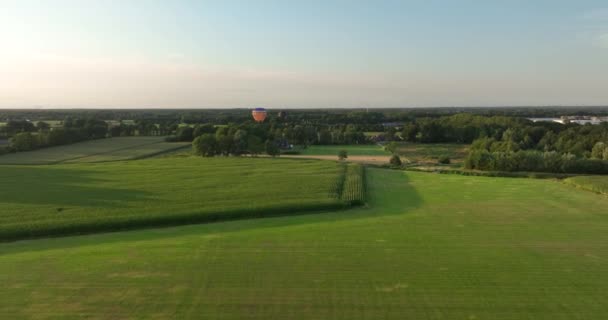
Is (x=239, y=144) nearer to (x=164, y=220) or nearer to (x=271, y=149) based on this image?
(x=271, y=149)

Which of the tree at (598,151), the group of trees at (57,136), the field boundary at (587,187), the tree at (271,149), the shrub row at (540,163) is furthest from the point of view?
the group of trees at (57,136)

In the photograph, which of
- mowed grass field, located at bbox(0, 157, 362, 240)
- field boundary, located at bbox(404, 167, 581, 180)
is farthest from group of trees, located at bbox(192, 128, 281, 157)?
field boundary, located at bbox(404, 167, 581, 180)

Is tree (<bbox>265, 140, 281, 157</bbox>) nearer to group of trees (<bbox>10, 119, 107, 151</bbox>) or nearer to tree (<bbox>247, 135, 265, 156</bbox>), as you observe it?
tree (<bbox>247, 135, 265, 156</bbox>)

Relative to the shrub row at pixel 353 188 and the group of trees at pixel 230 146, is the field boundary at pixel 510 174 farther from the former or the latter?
the group of trees at pixel 230 146

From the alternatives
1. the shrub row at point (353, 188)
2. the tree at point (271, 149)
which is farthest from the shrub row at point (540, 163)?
the tree at point (271, 149)

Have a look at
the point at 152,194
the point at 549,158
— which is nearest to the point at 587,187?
the point at 549,158
